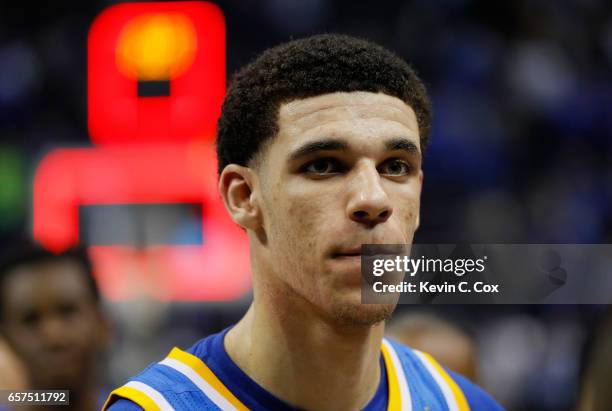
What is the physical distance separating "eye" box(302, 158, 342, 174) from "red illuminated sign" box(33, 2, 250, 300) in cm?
519

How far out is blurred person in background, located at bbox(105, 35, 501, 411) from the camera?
2.80m

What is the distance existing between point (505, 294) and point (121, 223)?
5322mm

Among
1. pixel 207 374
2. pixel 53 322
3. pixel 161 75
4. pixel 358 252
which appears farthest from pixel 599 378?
pixel 161 75

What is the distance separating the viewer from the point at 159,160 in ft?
26.8

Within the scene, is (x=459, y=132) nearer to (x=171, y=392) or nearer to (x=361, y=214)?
(x=361, y=214)

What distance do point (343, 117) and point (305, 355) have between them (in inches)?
31.9

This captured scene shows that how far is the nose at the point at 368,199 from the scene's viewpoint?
2.74 metres

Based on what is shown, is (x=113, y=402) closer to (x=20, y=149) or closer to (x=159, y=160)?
(x=159, y=160)

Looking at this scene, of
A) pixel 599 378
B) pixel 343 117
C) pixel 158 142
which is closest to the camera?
pixel 599 378

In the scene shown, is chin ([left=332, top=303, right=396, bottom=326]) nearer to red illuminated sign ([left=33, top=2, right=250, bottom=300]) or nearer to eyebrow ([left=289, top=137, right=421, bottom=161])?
eyebrow ([left=289, top=137, right=421, bottom=161])

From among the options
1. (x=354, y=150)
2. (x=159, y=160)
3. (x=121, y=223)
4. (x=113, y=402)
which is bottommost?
(x=113, y=402)

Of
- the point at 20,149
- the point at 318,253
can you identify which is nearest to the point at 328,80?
the point at 318,253

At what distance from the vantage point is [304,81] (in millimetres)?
2939

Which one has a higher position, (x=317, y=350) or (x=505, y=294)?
(x=505, y=294)
